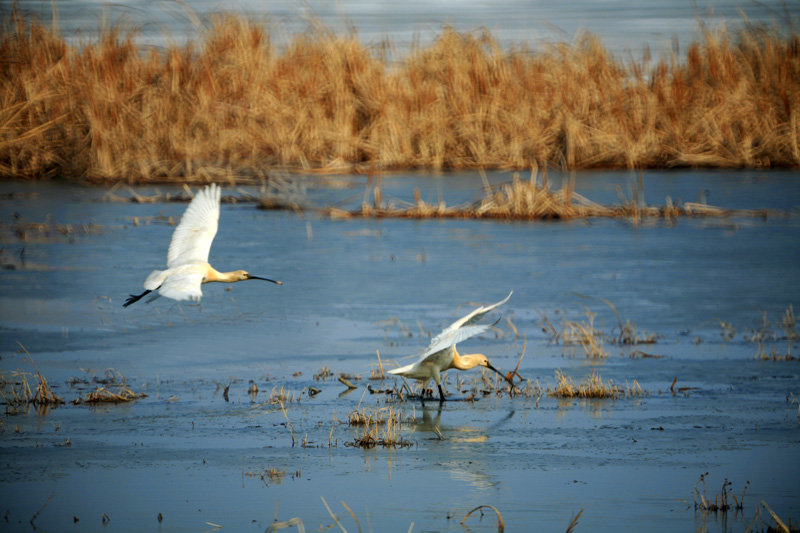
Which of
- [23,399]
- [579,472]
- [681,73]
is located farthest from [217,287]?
[681,73]

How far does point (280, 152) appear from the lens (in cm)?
2153

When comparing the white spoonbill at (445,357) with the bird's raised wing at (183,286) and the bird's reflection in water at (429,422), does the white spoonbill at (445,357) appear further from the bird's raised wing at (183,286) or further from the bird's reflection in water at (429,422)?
the bird's raised wing at (183,286)

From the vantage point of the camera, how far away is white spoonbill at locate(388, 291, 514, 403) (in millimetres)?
7199

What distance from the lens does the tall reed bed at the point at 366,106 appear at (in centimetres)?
2106

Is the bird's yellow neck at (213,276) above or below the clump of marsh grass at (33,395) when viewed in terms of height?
above

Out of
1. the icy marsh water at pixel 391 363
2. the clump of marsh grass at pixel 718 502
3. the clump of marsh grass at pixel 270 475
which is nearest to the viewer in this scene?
the clump of marsh grass at pixel 718 502

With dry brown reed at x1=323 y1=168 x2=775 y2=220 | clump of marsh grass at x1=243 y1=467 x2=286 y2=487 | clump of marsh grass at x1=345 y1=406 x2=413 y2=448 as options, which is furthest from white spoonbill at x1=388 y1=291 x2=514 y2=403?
dry brown reed at x1=323 y1=168 x2=775 y2=220

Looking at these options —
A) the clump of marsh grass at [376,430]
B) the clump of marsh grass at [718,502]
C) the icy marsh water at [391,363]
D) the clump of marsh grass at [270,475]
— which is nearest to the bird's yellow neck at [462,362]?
the icy marsh water at [391,363]

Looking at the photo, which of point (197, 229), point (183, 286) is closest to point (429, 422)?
point (183, 286)

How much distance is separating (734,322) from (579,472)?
4.89 meters

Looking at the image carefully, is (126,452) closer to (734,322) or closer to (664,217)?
(734,322)

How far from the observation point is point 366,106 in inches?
894

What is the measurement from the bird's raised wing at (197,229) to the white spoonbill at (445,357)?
7.04ft

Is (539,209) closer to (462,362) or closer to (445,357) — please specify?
(462,362)
